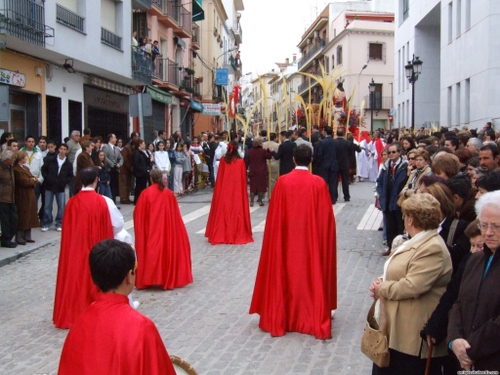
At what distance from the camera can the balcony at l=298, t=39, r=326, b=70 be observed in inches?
2730

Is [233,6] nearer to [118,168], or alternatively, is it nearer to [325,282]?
[118,168]

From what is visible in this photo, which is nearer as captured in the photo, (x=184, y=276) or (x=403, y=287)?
(x=403, y=287)

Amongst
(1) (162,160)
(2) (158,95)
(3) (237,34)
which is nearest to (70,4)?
(1) (162,160)

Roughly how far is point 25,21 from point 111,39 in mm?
7119

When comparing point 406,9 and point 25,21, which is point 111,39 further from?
point 406,9

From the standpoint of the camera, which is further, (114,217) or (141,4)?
(141,4)

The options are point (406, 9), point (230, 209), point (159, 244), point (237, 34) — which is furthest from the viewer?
point (237, 34)

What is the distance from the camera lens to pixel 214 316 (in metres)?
7.14

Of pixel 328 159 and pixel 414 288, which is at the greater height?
pixel 328 159

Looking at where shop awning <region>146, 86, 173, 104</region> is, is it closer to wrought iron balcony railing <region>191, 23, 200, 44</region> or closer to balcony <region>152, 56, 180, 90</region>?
balcony <region>152, 56, 180, 90</region>

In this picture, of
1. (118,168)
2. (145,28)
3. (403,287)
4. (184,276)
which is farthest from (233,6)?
(403,287)

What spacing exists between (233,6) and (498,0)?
153 ft

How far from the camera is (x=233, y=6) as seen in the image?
6712cm

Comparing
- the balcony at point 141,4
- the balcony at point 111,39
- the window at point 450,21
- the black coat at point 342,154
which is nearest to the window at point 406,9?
the window at point 450,21
